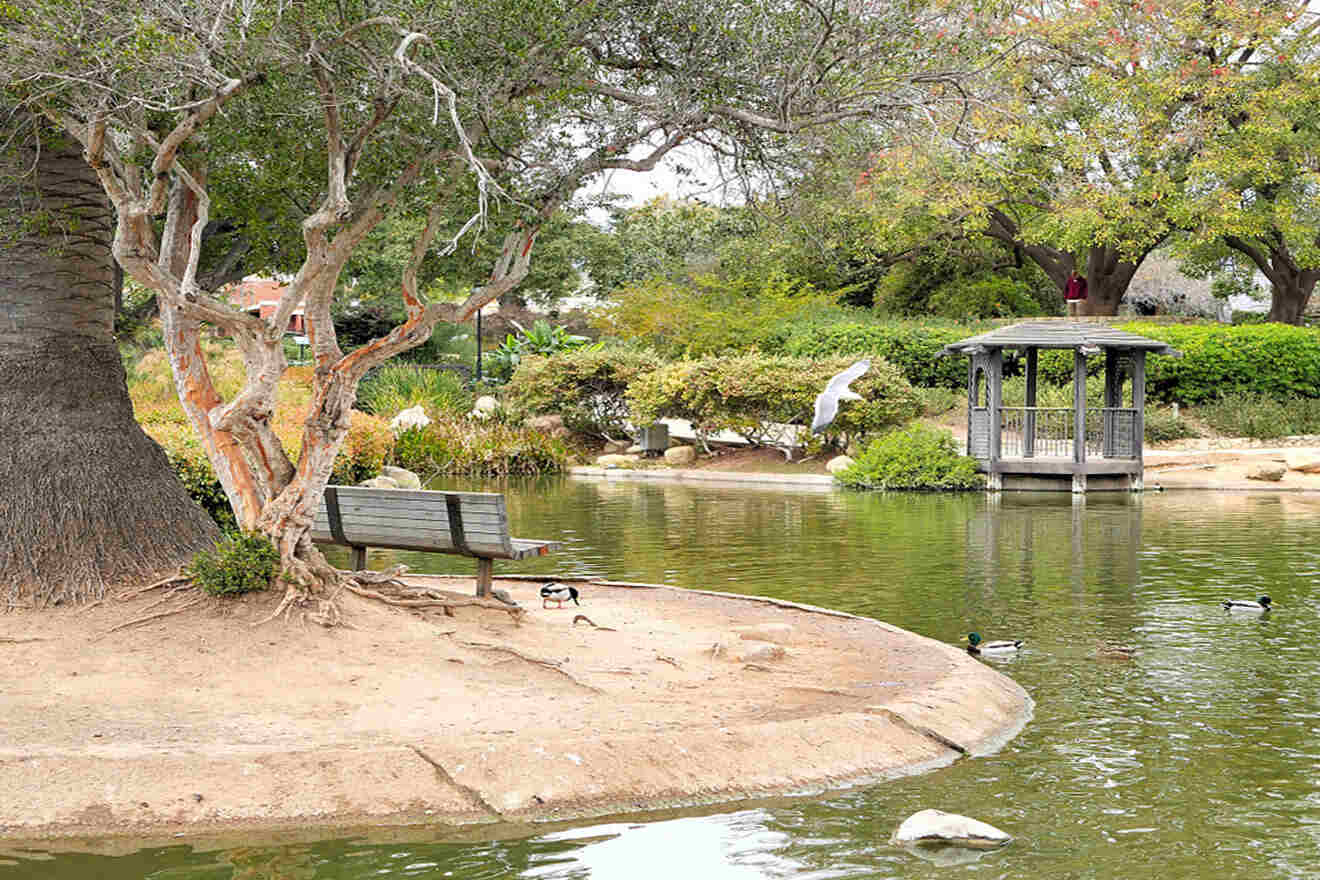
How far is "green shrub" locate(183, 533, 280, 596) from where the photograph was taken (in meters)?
8.69

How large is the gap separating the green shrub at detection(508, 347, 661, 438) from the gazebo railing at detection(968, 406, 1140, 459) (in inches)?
331

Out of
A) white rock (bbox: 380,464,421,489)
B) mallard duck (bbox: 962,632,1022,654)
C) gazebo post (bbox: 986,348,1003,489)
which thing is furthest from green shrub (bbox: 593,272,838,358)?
mallard duck (bbox: 962,632,1022,654)

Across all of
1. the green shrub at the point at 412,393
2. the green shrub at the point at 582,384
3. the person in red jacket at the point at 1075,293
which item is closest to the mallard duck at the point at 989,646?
the green shrub at the point at 582,384

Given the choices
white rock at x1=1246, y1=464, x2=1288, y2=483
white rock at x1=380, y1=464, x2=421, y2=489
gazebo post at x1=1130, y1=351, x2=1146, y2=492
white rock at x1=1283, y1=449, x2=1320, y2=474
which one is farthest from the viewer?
white rock at x1=1283, y1=449, x2=1320, y2=474

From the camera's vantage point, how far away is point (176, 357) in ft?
29.9

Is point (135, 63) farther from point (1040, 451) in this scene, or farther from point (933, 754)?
point (1040, 451)

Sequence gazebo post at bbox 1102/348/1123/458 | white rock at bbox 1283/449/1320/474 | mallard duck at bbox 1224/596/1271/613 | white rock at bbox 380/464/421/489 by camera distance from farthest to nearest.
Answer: gazebo post at bbox 1102/348/1123/458 < white rock at bbox 1283/449/1320/474 < white rock at bbox 380/464/421/489 < mallard duck at bbox 1224/596/1271/613

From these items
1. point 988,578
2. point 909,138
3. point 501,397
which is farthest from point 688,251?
point 909,138

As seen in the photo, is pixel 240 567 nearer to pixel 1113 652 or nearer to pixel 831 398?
pixel 1113 652

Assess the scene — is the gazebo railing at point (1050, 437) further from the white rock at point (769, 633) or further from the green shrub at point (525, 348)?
the white rock at point (769, 633)

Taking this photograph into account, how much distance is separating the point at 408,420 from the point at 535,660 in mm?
21403

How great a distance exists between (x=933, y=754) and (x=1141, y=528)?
1247 centimetres

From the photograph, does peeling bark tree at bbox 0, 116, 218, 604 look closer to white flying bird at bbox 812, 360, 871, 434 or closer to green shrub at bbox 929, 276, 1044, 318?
white flying bird at bbox 812, 360, 871, 434

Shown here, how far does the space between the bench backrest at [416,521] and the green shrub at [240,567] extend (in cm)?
138
